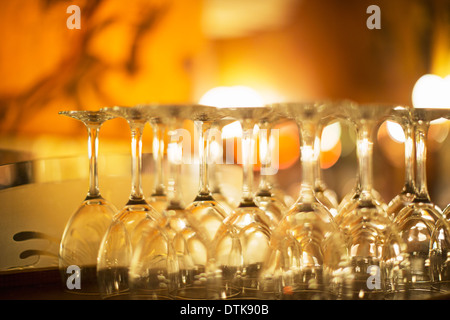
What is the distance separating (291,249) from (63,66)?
198 centimetres

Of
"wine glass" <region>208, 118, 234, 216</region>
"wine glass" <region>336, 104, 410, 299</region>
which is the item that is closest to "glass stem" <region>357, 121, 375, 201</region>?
"wine glass" <region>336, 104, 410, 299</region>

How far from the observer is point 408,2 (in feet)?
13.9

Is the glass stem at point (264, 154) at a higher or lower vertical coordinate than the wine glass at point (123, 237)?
higher

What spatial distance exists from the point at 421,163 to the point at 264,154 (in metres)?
0.22

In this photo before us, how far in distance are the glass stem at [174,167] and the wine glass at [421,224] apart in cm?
32

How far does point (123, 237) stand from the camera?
2.51 ft

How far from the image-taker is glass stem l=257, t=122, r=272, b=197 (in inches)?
32.3

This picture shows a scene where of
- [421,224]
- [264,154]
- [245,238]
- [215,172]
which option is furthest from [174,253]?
[215,172]

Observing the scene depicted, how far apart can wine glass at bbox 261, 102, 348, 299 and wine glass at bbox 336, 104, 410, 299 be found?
1.3 inches

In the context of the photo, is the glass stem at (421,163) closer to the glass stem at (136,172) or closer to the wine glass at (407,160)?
the wine glass at (407,160)

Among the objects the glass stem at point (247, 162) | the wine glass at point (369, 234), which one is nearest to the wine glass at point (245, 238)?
the glass stem at point (247, 162)

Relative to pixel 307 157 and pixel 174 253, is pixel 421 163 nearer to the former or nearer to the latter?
pixel 307 157

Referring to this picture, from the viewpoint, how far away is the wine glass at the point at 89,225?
2.64 ft
